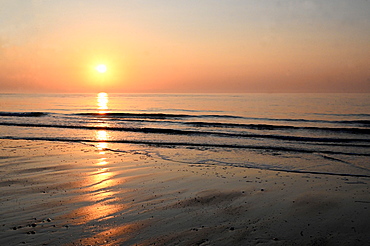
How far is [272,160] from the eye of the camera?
45.5ft

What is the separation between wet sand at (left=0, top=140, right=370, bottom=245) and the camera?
5527mm

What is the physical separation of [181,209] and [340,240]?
3432 mm

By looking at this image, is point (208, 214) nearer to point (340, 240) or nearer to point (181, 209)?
point (181, 209)

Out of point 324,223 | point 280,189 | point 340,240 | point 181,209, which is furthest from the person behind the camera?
point 280,189

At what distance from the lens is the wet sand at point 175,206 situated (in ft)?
18.1

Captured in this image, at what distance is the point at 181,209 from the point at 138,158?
6939 millimetres

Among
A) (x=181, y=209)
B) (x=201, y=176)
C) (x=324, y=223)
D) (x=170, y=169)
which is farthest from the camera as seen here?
(x=170, y=169)

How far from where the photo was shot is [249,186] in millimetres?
9188

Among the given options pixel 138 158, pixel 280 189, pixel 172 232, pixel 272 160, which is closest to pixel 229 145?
pixel 272 160

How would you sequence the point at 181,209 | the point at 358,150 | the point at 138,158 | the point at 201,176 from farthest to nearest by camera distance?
the point at 358,150, the point at 138,158, the point at 201,176, the point at 181,209

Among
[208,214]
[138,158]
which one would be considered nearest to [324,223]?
[208,214]

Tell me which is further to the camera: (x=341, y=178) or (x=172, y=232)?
(x=341, y=178)

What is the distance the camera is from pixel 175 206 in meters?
7.18

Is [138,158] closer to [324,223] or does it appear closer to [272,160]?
[272,160]
